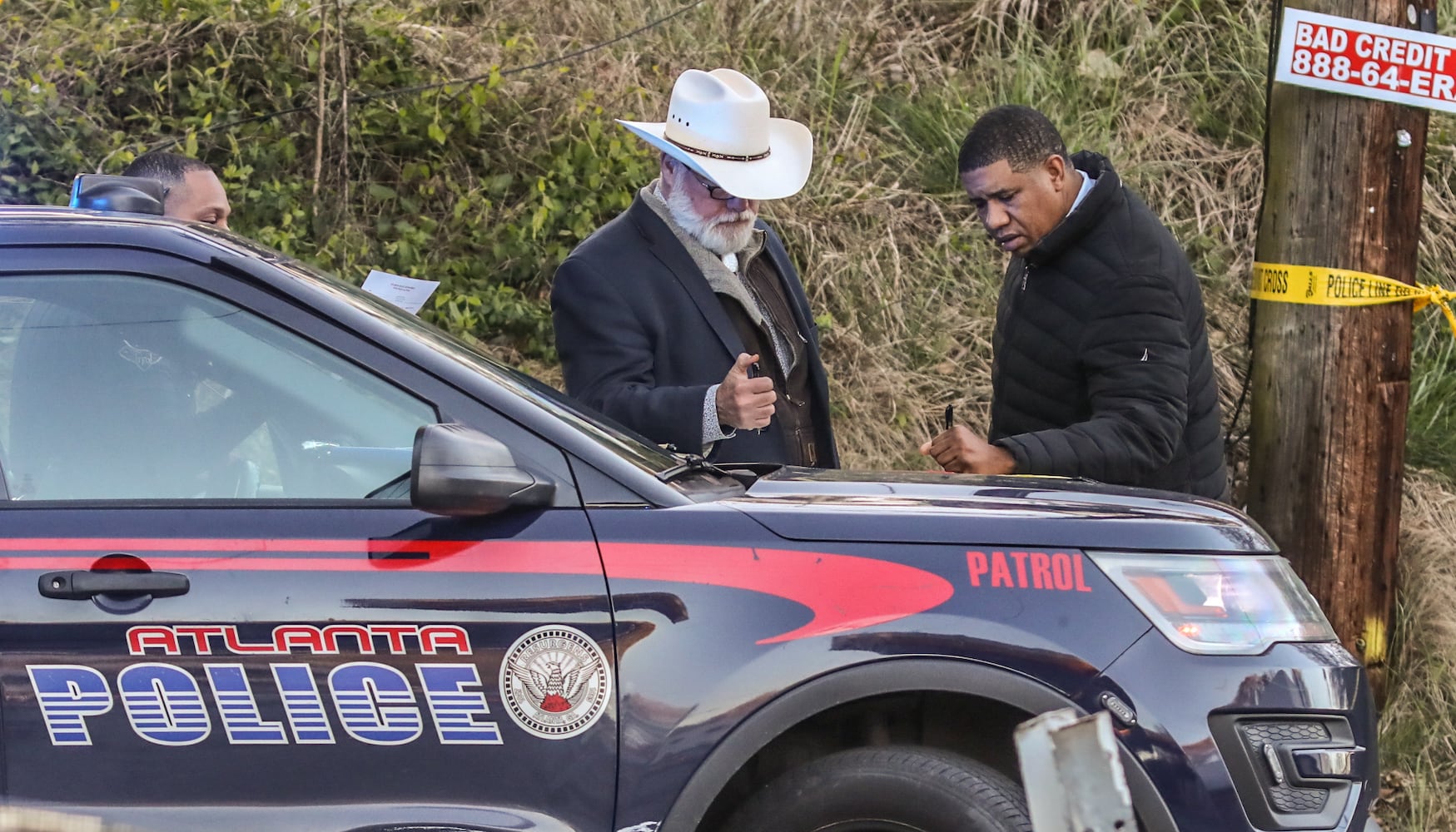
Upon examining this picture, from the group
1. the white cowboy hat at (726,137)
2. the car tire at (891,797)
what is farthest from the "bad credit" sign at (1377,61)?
the car tire at (891,797)

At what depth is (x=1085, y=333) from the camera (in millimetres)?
4148

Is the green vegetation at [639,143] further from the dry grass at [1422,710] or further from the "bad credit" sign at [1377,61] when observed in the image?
the "bad credit" sign at [1377,61]

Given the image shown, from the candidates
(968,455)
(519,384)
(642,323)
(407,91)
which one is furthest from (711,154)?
(407,91)

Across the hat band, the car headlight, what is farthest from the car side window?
the hat band

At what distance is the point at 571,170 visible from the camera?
6.97 m

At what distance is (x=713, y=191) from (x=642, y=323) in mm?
419

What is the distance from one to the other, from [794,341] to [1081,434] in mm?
862

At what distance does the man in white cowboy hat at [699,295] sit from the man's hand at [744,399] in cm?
17

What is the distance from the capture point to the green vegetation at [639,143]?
22.3 feet

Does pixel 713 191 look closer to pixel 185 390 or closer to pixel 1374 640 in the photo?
pixel 185 390

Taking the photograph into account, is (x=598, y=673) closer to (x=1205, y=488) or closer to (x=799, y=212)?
(x=1205, y=488)

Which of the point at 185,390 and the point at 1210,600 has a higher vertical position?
the point at 185,390

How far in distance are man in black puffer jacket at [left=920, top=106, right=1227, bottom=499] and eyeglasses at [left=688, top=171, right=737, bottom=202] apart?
0.69m

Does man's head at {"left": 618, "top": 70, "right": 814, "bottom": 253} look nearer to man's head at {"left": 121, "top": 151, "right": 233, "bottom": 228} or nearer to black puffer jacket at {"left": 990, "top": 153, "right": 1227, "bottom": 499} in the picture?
black puffer jacket at {"left": 990, "top": 153, "right": 1227, "bottom": 499}
